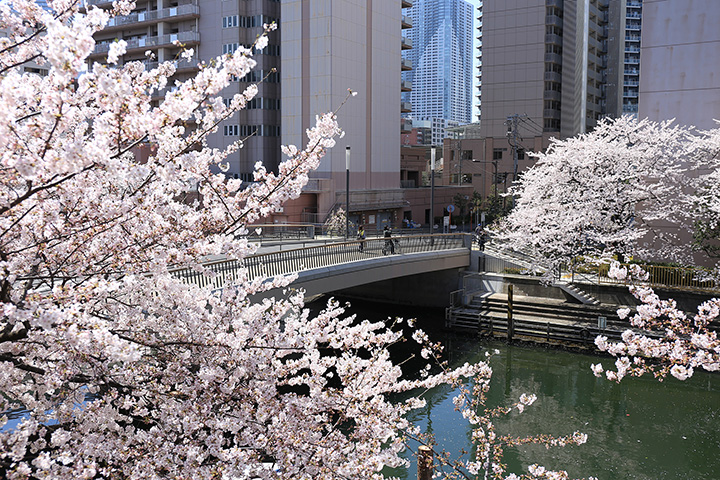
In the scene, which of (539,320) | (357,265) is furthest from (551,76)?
(357,265)

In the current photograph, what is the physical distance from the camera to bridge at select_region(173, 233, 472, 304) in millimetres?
17422

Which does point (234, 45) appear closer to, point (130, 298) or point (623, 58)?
point (130, 298)

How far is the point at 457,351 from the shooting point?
85.0 feet

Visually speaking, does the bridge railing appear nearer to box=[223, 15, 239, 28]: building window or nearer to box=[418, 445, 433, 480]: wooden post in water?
box=[418, 445, 433, 480]: wooden post in water

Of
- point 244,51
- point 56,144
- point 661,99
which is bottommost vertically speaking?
point 56,144

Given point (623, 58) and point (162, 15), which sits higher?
point (623, 58)

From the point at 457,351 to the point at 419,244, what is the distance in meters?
5.62

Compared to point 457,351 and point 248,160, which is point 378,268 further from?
point 248,160

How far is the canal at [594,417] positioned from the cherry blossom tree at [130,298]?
31.1 ft

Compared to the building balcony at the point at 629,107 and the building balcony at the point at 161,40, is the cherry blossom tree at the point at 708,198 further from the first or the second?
the building balcony at the point at 629,107

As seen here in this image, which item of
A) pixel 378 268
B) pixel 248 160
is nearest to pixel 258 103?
pixel 248 160

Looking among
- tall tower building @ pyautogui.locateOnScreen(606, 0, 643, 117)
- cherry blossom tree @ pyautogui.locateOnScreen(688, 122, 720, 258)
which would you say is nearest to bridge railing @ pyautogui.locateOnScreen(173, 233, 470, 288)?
cherry blossom tree @ pyautogui.locateOnScreen(688, 122, 720, 258)

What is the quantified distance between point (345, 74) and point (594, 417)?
34.6 meters

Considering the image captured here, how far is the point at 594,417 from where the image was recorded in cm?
1889
